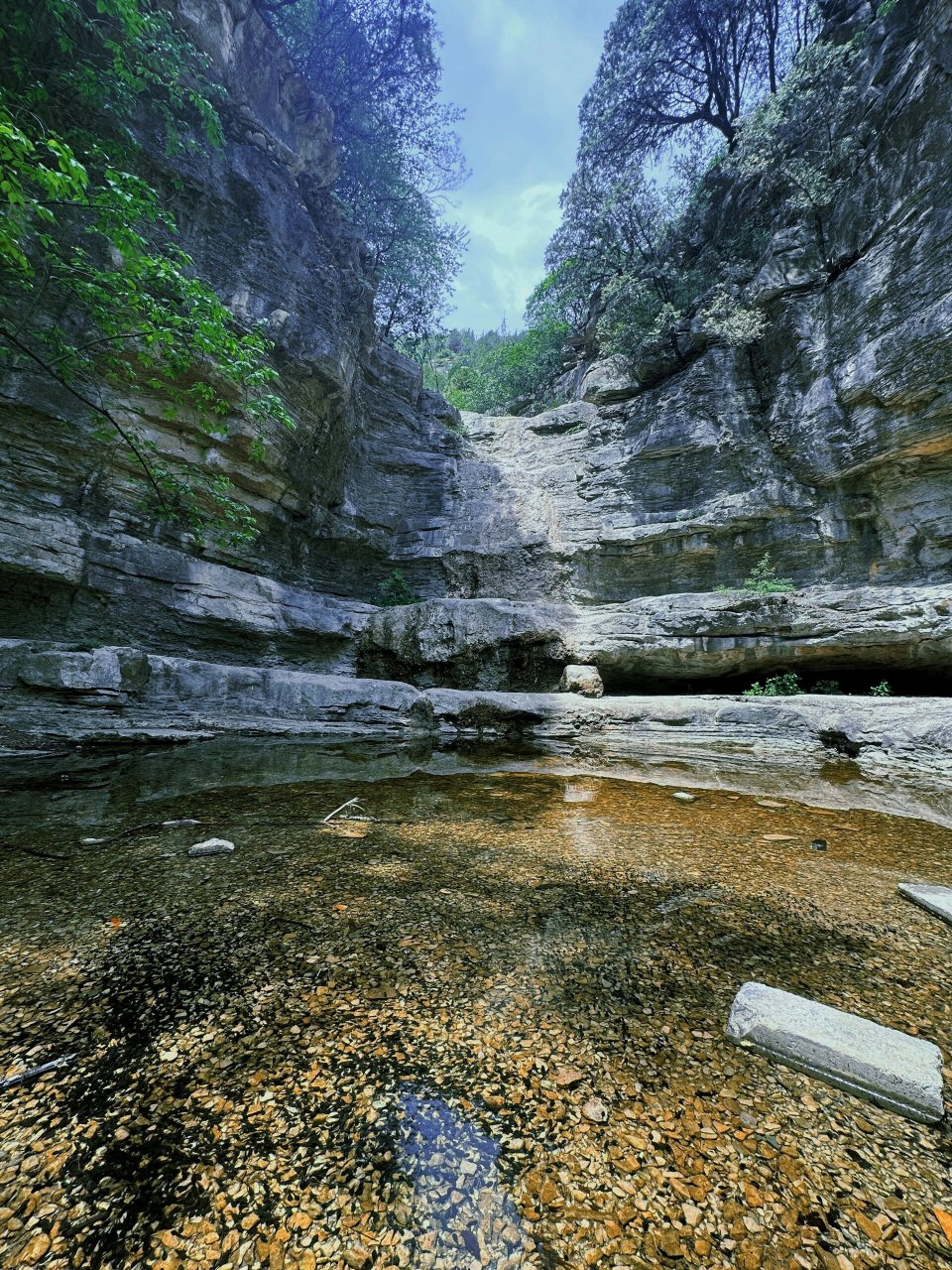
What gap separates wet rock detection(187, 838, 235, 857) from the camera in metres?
2.71

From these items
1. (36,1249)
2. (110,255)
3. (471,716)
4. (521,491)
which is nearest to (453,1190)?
(36,1249)

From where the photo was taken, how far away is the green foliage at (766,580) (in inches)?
358

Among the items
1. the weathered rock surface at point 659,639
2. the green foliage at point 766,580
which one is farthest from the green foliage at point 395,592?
the green foliage at point 766,580

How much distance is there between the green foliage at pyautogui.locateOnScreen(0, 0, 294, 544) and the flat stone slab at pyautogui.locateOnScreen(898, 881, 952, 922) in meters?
6.28

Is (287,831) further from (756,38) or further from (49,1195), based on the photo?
(756,38)

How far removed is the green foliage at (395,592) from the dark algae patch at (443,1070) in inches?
352

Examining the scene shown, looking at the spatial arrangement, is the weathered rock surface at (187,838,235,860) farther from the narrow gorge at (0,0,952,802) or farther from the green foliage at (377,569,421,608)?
the green foliage at (377,569,421,608)

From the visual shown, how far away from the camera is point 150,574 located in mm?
7410

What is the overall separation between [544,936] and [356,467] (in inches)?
465

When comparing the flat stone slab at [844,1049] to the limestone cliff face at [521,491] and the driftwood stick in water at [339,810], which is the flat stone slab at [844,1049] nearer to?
the driftwood stick in water at [339,810]

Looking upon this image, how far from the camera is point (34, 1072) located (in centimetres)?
120

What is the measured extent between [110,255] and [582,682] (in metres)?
9.59

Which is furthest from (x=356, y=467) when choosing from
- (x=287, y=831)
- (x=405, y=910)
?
(x=405, y=910)

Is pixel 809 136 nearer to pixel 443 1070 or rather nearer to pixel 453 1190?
pixel 443 1070
